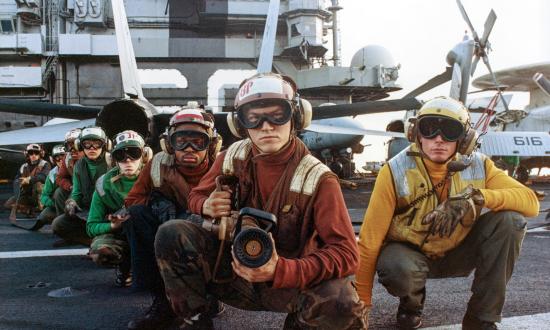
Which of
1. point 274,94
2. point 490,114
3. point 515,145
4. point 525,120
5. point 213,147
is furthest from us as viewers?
point 525,120

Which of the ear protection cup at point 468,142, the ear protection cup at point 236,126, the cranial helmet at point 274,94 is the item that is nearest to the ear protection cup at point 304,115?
the cranial helmet at point 274,94

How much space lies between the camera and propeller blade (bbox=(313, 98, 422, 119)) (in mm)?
8617

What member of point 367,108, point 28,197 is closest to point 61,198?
point 28,197

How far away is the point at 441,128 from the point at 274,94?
1069 millimetres

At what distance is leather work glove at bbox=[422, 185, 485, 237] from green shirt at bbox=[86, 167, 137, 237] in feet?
8.27

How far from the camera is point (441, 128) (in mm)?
2689

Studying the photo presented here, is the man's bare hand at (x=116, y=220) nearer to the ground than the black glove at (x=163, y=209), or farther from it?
nearer to the ground

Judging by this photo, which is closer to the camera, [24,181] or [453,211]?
[453,211]

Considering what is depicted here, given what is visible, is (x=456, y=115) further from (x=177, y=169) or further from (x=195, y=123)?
(x=177, y=169)

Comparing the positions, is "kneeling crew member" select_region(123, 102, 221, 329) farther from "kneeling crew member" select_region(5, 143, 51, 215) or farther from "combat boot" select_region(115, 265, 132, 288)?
"kneeling crew member" select_region(5, 143, 51, 215)

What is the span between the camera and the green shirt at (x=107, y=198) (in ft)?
12.7

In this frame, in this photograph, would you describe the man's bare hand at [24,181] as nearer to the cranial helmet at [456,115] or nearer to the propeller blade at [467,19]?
the cranial helmet at [456,115]

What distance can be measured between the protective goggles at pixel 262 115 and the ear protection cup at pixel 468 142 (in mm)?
1075

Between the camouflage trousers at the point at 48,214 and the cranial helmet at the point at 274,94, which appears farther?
the camouflage trousers at the point at 48,214
